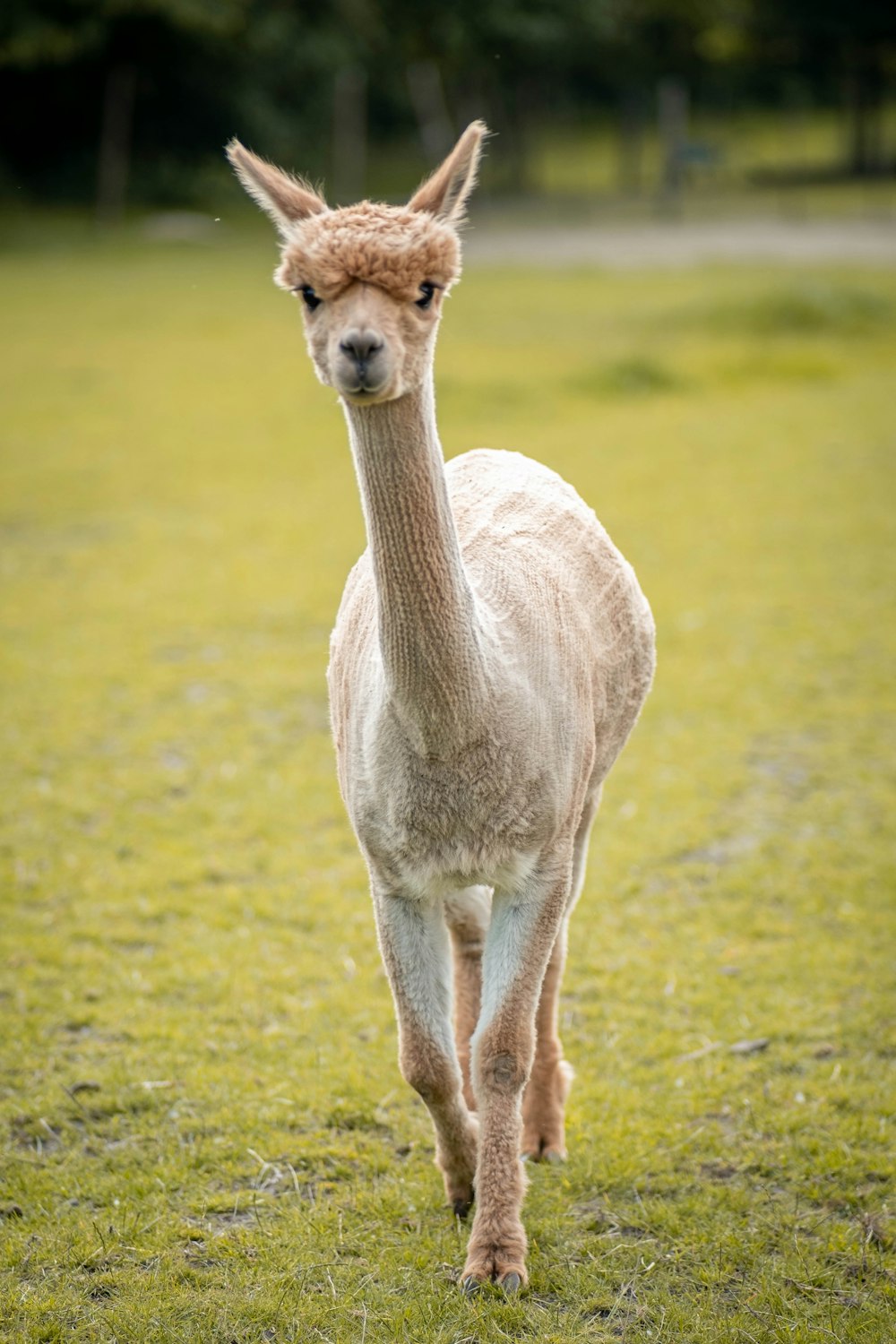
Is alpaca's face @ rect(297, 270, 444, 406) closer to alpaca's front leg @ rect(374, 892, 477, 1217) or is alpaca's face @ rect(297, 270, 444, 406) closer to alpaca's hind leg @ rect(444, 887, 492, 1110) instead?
alpaca's front leg @ rect(374, 892, 477, 1217)

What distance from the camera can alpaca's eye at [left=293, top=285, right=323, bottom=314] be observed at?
110 inches

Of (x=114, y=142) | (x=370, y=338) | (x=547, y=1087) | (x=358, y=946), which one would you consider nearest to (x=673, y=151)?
(x=114, y=142)

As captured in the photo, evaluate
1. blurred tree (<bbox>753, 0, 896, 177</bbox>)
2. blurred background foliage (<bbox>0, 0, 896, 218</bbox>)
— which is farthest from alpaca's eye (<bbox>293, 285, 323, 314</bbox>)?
blurred tree (<bbox>753, 0, 896, 177</bbox>)

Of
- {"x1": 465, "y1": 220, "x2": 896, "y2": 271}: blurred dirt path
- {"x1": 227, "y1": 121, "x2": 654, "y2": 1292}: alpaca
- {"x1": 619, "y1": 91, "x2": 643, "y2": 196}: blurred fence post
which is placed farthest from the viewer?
{"x1": 619, "y1": 91, "x2": 643, "y2": 196}: blurred fence post

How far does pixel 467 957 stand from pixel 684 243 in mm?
24772

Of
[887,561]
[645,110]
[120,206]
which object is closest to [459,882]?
[887,561]

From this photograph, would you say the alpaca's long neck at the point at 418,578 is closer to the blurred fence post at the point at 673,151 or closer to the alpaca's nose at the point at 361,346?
the alpaca's nose at the point at 361,346

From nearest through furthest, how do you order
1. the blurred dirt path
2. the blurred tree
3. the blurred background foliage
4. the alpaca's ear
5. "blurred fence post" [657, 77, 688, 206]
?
the alpaca's ear
the blurred dirt path
the blurred background foliage
"blurred fence post" [657, 77, 688, 206]
the blurred tree

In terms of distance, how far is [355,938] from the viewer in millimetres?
5188

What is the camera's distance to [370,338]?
2.62 m

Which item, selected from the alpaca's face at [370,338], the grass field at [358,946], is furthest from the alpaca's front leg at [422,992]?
the alpaca's face at [370,338]

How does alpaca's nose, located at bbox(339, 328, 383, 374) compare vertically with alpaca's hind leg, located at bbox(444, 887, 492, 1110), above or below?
above

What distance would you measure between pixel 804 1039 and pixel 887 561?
569cm

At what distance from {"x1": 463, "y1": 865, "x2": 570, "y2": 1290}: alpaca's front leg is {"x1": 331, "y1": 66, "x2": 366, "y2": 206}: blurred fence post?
101 ft
